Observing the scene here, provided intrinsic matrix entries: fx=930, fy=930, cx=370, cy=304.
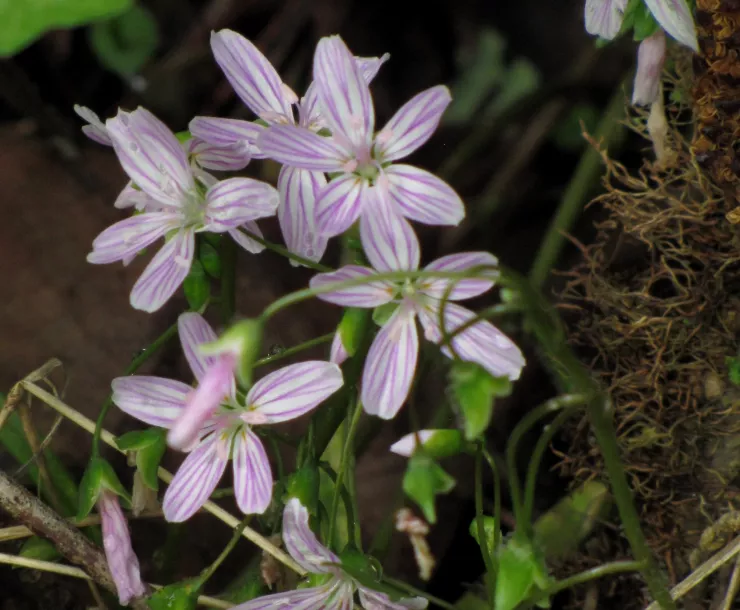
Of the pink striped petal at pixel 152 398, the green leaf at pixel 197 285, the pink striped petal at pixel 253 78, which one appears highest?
the pink striped petal at pixel 253 78

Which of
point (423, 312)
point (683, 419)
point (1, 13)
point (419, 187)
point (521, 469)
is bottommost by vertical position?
point (521, 469)

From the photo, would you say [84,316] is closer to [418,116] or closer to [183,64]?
[183,64]

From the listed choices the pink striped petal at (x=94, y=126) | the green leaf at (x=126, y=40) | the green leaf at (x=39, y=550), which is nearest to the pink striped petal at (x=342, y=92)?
the pink striped petal at (x=94, y=126)

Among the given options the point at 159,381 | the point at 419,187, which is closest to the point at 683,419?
the point at 419,187

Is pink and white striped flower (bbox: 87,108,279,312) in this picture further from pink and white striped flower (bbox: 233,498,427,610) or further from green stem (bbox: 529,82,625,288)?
green stem (bbox: 529,82,625,288)

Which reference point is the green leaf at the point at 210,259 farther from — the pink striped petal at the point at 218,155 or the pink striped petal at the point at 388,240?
the pink striped petal at the point at 388,240

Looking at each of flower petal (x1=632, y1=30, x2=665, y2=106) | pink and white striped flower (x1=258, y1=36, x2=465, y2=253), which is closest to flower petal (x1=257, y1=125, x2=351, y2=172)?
pink and white striped flower (x1=258, y1=36, x2=465, y2=253)
